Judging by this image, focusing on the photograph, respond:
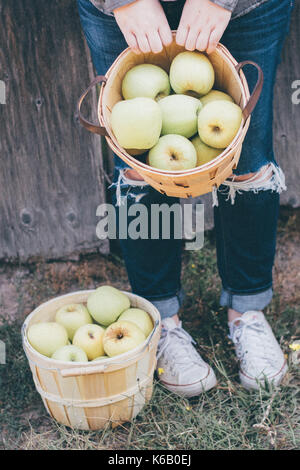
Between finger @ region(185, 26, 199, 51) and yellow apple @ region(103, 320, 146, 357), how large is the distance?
32.1 inches

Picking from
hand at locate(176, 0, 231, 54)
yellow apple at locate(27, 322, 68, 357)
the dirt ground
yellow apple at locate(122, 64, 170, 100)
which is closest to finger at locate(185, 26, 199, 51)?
hand at locate(176, 0, 231, 54)

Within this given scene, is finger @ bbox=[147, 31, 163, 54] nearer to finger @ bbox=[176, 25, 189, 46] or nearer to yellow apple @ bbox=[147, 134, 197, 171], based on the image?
finger @ bbox=[176, 25, 189, 46]

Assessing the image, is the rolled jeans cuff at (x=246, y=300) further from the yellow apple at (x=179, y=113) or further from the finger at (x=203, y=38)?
the finger at (x=203, y=38)

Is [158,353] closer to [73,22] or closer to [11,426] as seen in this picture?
[11,426]

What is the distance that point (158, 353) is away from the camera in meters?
1.82

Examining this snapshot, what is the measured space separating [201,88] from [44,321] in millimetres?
925

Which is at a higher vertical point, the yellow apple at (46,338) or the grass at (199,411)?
the yellow apple at (46,338)

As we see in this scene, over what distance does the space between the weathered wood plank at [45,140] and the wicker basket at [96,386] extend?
0.75 meters

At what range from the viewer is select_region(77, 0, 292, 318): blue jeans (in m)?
1.44

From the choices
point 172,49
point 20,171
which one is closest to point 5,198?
point 20,171

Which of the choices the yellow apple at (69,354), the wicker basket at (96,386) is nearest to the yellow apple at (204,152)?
the wicker basket at (96,386)

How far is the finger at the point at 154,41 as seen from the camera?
1.32 metres

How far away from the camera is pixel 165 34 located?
133 cm

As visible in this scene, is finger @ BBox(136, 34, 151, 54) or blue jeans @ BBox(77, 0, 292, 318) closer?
finger @ BBox(136, 34, 151, 54)
